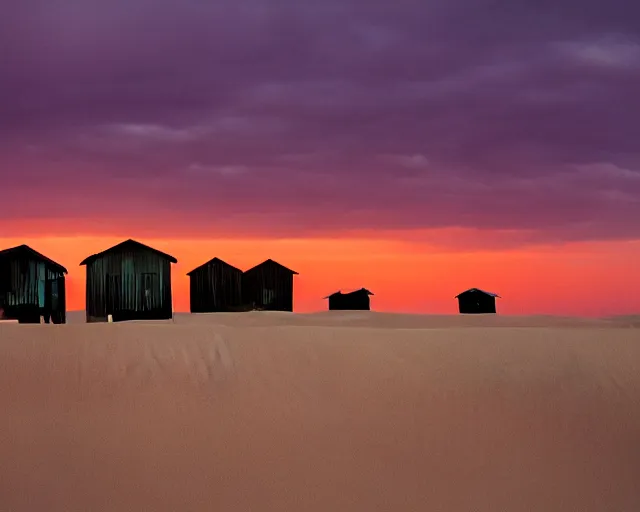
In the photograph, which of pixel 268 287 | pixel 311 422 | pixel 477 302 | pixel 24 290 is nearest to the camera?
pixel 311 422

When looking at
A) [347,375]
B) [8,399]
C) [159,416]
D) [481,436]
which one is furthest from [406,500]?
[8,399]

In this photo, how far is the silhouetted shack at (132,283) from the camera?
33.9m

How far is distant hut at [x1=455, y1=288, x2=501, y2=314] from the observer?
1969 inches

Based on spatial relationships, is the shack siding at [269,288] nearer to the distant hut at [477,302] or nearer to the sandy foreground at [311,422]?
the distant hut at [477,302]

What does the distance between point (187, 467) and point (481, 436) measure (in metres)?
3.56

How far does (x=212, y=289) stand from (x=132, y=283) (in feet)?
43.3

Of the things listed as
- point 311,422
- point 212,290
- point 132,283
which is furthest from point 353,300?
point 311,422

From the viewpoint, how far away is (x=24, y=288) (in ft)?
108

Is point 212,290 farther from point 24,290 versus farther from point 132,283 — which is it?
point 24,290

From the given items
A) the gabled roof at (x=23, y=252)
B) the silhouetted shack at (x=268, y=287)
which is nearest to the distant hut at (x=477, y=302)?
the silhouetted shack at (x=268, y=287)

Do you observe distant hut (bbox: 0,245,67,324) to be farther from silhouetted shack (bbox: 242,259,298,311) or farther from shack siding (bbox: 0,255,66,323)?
silhouetted shack (bbox: 242,259,298,311)

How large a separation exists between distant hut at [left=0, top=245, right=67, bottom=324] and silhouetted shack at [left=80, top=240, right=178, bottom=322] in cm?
194

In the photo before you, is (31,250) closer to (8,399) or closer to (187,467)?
A: (8,399)

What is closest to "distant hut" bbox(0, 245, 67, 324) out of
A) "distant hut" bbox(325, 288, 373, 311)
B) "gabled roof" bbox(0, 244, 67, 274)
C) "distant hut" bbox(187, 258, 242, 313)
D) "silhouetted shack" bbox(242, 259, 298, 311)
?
"gabled roof" bbox(0, 244, 67, 274)
